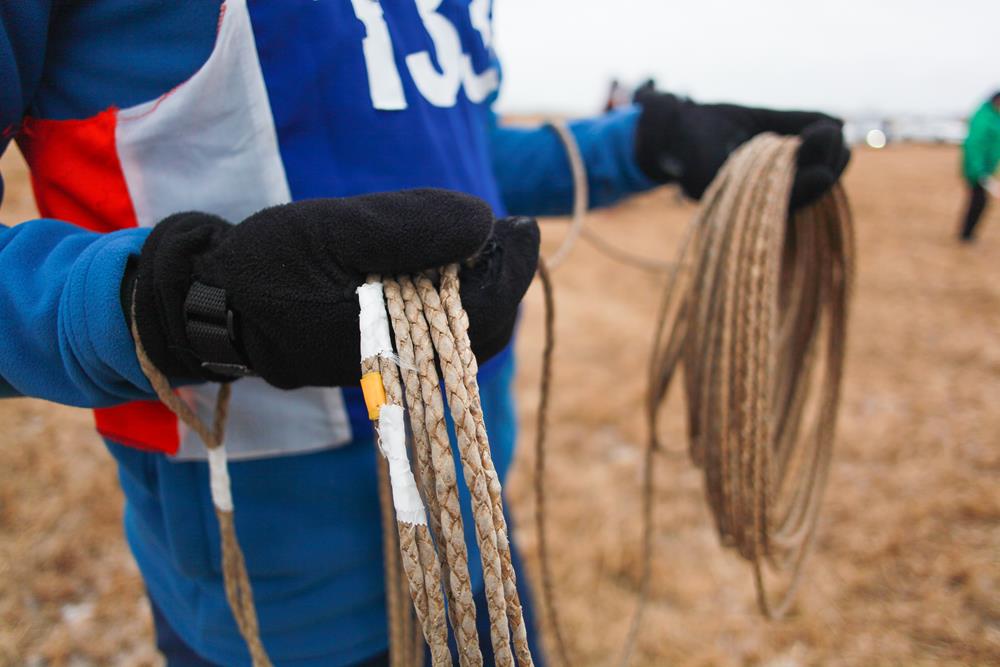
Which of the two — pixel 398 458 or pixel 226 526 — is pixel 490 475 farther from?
pixel 226 526

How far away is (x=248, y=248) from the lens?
2.00 feet

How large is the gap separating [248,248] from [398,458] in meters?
0.26

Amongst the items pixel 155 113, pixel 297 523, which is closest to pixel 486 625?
pixel 297 523

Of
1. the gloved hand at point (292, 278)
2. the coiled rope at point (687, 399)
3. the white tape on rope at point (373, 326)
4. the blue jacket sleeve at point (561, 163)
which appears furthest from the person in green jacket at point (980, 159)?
the white tape on rope at point (373, 326)

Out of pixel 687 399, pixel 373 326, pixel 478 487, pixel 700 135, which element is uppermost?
pixel 700 135

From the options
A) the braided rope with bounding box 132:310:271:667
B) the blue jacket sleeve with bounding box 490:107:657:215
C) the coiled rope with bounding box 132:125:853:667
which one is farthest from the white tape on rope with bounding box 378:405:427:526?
the blue jacket sleeve with bounding box 490:107:657:215

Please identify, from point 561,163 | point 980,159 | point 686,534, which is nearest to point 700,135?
point 561,163

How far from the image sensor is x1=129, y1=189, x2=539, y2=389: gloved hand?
1.97 ft

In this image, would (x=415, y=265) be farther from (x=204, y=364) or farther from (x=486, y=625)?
(x=486, y=625)

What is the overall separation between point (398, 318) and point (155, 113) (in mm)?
408

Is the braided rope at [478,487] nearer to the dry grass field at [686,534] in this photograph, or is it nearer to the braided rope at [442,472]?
the braided rope at [442,472]

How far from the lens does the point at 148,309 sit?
24.7 inches

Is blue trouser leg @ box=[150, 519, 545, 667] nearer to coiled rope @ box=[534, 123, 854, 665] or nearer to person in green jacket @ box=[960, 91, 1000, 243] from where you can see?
coiled rope @ box=[534, 123, 854, 665]

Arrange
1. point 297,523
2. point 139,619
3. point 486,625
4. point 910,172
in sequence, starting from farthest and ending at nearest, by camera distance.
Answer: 1. point 910,172
2. point 139,619
3. point 486,625
4. point 297,523
